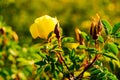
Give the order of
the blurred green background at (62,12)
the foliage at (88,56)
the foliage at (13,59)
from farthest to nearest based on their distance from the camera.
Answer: the blurred green background at (62,12)
the foliage at (13,59)
the foliage at (88,56)

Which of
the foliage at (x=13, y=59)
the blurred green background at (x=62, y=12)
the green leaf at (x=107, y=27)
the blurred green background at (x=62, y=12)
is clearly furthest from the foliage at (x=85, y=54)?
the blurred green background at (x=62, y=12)

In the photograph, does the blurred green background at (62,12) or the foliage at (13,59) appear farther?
the blurred green background at (62,12)

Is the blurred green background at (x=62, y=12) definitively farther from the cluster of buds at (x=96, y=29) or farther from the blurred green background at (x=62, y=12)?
the cluster of buds at (x=96, y=29)

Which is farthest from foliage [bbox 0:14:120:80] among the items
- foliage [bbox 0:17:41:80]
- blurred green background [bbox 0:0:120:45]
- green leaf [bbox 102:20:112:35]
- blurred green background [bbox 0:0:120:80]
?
blurred green background [bbox 0:0:120:45]

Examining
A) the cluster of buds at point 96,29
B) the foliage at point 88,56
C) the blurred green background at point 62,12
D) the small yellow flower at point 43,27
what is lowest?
the foliage at point 88,56

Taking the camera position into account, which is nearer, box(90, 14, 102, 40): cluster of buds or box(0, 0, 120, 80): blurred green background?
box(90, 14, 102, 40): cluster of buds

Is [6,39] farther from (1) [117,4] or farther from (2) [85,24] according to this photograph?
(1) [117,4]

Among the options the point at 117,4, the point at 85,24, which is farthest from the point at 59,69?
the point at 117,4

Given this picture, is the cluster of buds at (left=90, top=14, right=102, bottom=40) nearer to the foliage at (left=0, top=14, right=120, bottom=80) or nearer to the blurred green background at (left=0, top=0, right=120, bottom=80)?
the foliage at (left=0, top=14, right=120, bottom=80)

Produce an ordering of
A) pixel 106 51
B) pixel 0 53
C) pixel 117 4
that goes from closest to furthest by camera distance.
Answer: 1. pixel 106 51
2. pixel 0 53
3. pixel 117 4
